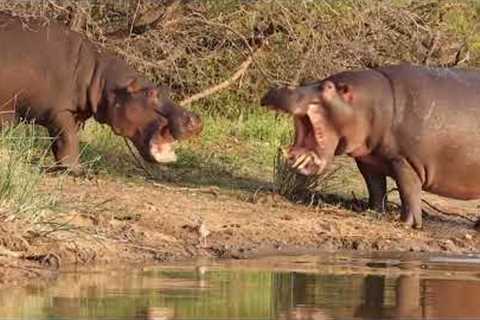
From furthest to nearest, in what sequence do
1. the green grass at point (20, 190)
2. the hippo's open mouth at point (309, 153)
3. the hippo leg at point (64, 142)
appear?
the hippo leg at point (64, 142), the hippo's open mouth at point (309, 153), the green grass at point (20, 190)

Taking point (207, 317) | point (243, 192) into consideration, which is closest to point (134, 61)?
point (243, 192)

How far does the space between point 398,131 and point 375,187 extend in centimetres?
49

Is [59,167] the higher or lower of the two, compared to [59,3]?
lower

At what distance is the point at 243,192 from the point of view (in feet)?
33.2

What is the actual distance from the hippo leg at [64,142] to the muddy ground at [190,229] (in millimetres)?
265

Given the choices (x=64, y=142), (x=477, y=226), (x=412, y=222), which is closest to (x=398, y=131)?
(x=412, y=222)

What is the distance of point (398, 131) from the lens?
9.53 m

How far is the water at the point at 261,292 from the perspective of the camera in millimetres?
5598

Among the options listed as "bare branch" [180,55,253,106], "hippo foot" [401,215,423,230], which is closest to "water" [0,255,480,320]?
"hippo foot" [401,215,423,230]

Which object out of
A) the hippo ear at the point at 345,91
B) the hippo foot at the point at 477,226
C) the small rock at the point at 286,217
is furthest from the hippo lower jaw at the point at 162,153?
the hippo foot at the point at 477,226

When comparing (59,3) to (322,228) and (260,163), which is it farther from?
(322,228)

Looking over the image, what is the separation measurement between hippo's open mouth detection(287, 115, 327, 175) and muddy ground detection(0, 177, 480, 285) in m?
0.31

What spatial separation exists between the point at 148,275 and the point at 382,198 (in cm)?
332

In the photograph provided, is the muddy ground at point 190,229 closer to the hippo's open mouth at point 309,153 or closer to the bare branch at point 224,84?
the hippo's open mouth at point 309,153
